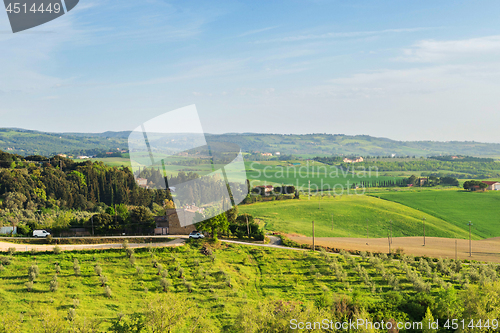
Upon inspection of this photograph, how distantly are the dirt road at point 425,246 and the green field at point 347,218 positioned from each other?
15.8ft

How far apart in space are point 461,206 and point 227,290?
257 feet

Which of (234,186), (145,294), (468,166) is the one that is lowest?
(468,166)

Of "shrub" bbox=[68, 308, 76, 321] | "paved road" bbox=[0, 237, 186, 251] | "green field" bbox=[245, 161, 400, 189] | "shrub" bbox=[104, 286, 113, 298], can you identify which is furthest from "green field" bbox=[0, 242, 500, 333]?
"green field" bbox=[245, 161, 400, 189]

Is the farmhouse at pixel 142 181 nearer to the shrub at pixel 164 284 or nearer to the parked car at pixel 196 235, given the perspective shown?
the shrub at pixel 164 284

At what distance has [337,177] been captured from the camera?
148m

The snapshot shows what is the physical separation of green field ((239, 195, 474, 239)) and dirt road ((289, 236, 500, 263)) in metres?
4.82

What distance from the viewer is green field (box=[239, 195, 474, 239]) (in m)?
60.4

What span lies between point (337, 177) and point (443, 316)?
411ft

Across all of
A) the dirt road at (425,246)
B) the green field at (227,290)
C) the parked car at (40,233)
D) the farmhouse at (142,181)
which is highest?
the farmhouse at (142,181)

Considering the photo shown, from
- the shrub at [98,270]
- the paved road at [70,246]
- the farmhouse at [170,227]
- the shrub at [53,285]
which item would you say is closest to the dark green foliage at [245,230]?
the farmhouse at [170,227]

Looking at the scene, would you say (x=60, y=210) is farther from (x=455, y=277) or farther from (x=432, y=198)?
(x=432, y=198)

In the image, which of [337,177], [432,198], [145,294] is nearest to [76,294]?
[145,294]

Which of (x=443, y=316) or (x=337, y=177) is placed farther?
(x=337, y=177)

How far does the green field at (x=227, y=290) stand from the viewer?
71.2 ft
